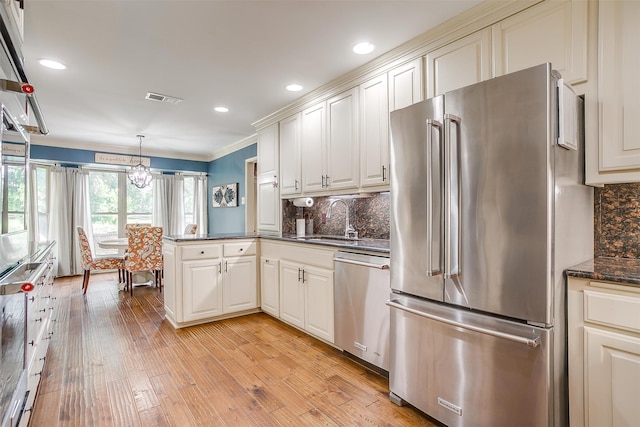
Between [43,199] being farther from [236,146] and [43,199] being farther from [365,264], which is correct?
[365,264]

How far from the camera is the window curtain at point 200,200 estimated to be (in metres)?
7.27

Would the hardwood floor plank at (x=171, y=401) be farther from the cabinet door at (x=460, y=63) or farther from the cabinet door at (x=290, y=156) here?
the cabinet door at (x=460, y=63)

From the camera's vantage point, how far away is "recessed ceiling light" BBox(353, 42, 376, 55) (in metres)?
2.46

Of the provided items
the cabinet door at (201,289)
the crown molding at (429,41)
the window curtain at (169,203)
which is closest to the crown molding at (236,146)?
the window curtain at (169,203)

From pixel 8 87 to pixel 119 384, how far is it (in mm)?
1948

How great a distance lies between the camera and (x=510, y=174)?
1421mm

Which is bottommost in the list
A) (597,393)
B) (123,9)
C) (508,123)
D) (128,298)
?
(128,298)

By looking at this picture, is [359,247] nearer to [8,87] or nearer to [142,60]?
[8,87]

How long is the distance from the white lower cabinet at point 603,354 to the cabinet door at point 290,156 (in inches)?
105

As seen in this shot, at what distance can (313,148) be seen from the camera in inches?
133

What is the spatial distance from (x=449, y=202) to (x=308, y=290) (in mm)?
1702

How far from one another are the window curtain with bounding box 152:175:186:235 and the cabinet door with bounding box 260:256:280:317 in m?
4.26

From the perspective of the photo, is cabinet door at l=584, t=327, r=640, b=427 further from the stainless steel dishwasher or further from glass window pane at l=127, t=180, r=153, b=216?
glass window pane at l=127, t=180, r=153, b=216

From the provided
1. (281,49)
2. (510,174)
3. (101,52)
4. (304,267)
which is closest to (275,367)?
(304,267)
